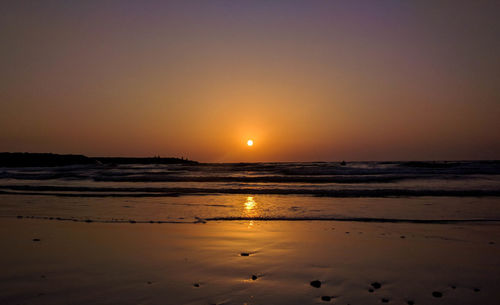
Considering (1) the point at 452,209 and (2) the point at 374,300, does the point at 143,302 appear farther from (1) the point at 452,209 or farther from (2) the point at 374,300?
(1) the point at 452,209

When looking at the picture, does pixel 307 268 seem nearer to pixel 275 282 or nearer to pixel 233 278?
pixel 275 282

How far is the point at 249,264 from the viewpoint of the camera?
6328mm

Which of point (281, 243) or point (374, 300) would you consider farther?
point (281, 243)

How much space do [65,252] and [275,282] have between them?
405 cm

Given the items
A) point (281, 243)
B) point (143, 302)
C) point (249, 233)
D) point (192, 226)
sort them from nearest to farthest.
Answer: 1. point (143, 302)
2. point (281, 243)
3. point (249, 233)
4. point (192, 226)

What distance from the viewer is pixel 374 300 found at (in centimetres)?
477

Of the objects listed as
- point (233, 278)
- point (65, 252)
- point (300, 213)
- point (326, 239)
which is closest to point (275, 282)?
point (233, 278)

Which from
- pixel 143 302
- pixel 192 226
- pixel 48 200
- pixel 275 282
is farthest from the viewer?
pixel 48 200

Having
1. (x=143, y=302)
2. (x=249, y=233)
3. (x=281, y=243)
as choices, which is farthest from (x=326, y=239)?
(x=143, y=302)

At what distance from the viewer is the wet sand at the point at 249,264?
491 cm

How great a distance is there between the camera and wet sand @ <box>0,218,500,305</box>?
4.91 meters

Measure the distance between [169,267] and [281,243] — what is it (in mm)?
2576

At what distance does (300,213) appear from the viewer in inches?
479

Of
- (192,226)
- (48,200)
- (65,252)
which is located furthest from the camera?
(48,200)
